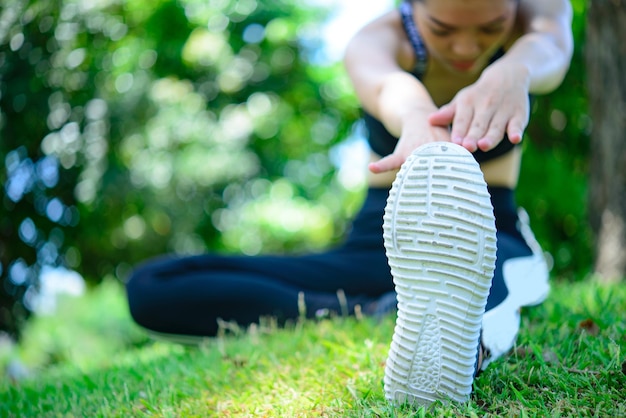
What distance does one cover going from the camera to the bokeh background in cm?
439

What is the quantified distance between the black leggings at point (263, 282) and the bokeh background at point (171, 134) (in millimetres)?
2649

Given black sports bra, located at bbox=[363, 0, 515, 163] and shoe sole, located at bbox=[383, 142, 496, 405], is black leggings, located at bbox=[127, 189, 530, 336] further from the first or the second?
shoe sole, located at bbox=[383, 142, 496, 405]

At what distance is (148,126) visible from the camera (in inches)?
210

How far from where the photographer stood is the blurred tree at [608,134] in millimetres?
3014

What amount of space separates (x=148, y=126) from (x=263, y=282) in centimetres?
369

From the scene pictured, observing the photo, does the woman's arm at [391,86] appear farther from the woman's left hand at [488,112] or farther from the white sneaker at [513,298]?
the white sneaker at [513,298]

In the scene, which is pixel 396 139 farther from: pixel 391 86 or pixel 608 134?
pixel 608 134

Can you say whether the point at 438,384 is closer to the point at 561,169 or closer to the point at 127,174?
the point at 561,169

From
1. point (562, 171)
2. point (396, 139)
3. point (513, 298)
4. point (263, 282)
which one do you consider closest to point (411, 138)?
point (513, 298)

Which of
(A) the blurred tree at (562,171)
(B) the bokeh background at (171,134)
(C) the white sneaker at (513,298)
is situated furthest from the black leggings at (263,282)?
(A) the blurred tree at (562,171)

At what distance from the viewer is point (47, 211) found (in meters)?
4.64

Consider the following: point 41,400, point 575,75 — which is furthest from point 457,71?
point 575,75

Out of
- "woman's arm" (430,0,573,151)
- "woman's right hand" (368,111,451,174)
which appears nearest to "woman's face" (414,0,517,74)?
"woman's arm" (430,0,573,151)

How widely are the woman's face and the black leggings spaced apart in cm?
42
